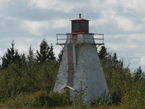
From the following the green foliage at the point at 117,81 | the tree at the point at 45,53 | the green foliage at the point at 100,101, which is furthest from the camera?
the tree at the point at 45,53

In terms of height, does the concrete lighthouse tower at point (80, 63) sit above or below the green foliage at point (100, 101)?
above

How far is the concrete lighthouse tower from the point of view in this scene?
3406cm

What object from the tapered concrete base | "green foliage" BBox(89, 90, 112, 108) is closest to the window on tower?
the tapered concrete base

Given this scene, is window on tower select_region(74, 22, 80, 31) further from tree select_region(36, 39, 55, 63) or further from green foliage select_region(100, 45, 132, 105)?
tree select_region(36, 39, 55, 63)

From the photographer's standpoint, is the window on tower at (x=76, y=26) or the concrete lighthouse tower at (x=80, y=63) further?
the window on tower at (x=76, y=26)

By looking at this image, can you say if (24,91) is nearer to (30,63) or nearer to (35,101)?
(30,63)

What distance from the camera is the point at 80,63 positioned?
1355 inches

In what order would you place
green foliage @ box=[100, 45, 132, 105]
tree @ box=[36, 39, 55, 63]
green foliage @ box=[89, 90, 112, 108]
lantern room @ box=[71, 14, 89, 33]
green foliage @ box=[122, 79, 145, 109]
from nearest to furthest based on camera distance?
green foliage @ box=[122, 79, 145, 109] < green foliage @ box=[89, 90, 112, 108] < lantern room @ box=[71, 14, 89, 33] < green foliage @ box=[100, 45, 132, 105] < tree @ box=[36, 39, 55, 63]

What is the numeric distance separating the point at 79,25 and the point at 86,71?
6.12m

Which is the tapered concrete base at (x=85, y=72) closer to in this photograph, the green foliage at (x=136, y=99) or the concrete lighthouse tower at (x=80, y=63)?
the concrete lighthouse tower at (x=80, y=63)

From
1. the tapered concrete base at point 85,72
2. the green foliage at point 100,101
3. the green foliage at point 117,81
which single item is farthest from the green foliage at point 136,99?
the green foliage at point 117,81

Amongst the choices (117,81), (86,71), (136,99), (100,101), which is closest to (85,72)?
(86,71)

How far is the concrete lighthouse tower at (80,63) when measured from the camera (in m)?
34.1

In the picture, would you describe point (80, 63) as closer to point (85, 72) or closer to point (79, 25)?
point (85, 72)
